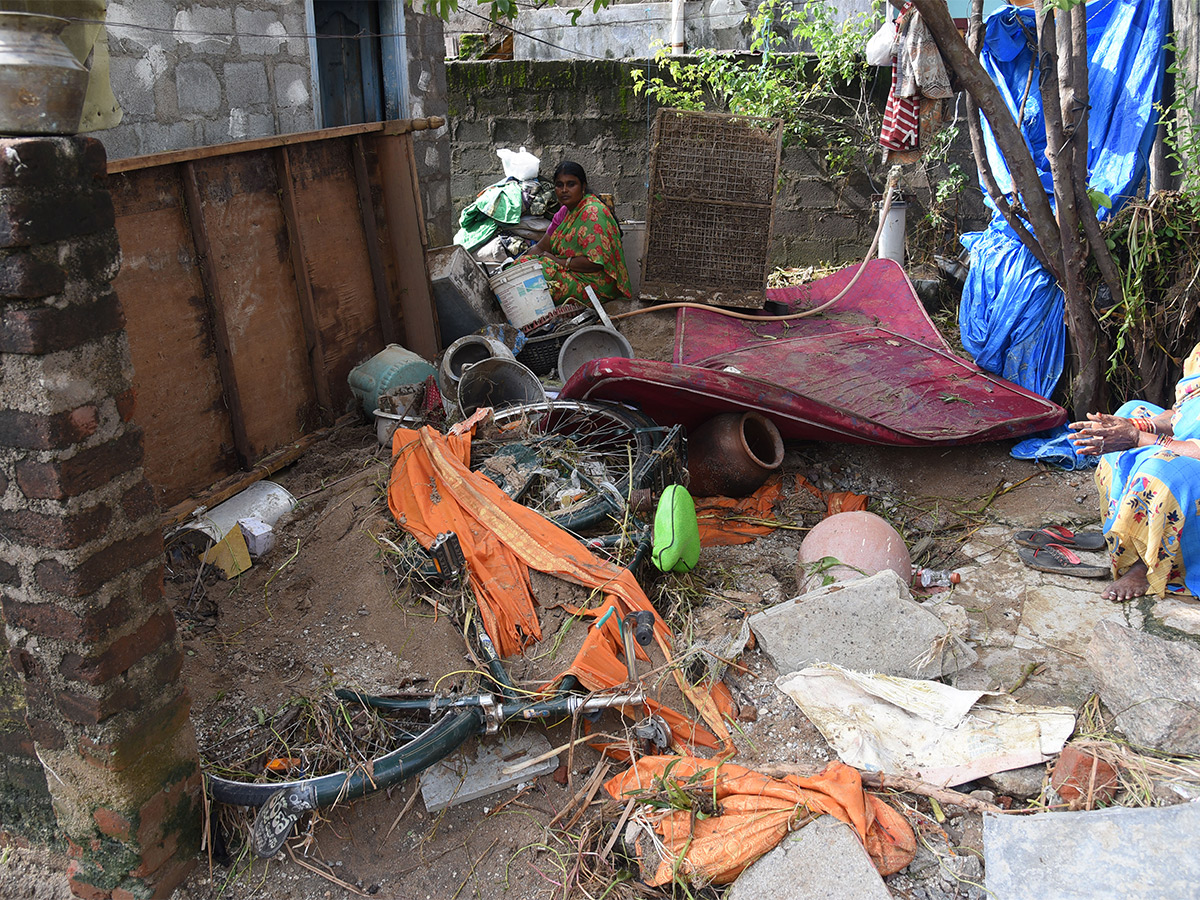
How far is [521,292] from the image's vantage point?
616 centimetres

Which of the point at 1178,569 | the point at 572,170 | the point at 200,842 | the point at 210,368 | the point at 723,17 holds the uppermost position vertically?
the point at 723,17

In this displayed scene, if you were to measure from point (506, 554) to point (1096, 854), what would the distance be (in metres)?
2.09

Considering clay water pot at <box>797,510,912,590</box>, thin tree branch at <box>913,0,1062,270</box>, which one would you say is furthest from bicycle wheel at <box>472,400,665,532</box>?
thin tree branch at <box>913,0,1062,270</box>

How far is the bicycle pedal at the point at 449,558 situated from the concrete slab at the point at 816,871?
60.4 inches

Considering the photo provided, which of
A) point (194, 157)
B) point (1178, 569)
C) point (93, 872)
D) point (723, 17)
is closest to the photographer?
point (93, 872)

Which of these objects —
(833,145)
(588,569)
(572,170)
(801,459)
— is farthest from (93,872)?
(833,145)

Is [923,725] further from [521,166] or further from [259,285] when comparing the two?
[521,166]

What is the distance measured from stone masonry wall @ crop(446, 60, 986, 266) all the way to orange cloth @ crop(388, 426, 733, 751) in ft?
18.6

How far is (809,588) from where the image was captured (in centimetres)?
340

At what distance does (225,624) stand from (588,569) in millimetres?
1385

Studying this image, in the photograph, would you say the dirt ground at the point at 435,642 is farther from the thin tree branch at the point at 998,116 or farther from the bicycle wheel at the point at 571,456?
the thin tree branch at the point at 998,116

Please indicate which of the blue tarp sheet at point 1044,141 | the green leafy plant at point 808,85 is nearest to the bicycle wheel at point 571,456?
the blue tarp sheet at point 1044,141

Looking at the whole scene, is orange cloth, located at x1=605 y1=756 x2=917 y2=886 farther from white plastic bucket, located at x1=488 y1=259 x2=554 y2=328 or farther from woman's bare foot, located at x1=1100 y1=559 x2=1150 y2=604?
white plastic bucket, located at x1=488 y1=259 x2=554 y2=328

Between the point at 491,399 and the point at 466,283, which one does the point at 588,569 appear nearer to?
the point at 491,399
